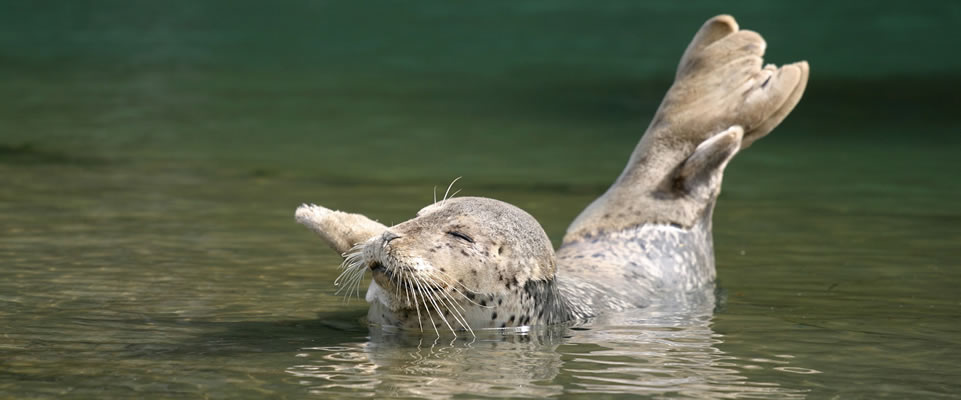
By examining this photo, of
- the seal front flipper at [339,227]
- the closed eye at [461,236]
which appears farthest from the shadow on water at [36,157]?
the closed eye at [461,236]

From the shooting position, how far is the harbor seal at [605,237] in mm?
6613

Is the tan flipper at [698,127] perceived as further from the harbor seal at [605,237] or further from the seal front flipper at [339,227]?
the seal front flipper at [339,227]

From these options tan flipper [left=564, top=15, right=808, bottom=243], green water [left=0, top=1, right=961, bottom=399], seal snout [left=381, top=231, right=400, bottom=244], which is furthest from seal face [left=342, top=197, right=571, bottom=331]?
tan flipper [left=564, top=15, right=808, bottom=243]

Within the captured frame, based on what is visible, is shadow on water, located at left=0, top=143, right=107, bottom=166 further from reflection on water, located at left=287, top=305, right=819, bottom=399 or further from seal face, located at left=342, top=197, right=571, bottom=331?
reflection on water, located at left=287, top=305, right=819, bottom=399

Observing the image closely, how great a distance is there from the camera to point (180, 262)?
8773 millimetres

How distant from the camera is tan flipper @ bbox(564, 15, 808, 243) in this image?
27.5ft

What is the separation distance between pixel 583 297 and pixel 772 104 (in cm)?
184

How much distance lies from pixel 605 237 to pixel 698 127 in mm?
860

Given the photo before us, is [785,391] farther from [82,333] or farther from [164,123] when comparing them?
[164,123]

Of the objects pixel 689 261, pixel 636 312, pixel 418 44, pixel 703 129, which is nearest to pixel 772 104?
pixel 703 129

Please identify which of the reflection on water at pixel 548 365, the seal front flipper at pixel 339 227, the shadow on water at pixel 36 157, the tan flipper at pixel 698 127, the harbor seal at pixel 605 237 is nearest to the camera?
the reflection on water at pixel 548 365

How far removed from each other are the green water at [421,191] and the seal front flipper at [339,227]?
38cm

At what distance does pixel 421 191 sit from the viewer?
12109mm

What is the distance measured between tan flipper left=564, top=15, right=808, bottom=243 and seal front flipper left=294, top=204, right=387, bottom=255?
1608mm
